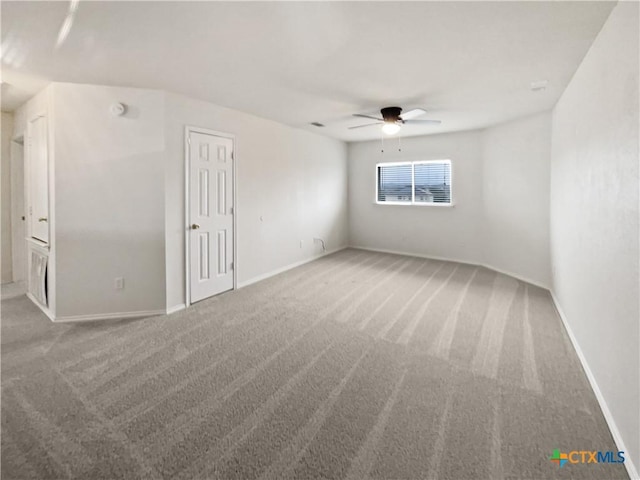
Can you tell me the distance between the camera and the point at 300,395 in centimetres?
216

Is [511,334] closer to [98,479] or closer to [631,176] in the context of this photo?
[631,176]

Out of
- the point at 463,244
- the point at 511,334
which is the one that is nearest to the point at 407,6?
the point at 511,334

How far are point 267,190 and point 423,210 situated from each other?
346 cm

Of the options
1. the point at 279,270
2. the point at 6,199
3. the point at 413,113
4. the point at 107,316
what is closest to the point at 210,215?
the point at 107,316

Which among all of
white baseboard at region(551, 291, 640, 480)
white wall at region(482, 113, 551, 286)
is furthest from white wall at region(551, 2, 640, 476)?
white wall at region(482, 113, 551, 286)

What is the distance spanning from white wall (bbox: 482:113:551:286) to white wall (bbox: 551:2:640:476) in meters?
1.46

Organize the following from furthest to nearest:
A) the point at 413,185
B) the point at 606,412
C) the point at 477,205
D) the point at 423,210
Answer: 1. the point at 413,185
2. the point at 423,210
3. the point at 477,205
4. the point at 606,412

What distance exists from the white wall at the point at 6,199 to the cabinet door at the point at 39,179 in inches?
37.7

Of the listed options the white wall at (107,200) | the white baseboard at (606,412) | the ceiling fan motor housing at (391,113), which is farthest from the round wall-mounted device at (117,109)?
the white baseboard at (606,412)

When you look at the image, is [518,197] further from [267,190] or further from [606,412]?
[267,190]

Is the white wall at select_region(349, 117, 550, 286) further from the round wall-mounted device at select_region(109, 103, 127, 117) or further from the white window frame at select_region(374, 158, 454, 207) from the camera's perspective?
the round wall-mounted device at select_region(109, 103, 127, 117)

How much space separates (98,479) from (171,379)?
0.84 metres

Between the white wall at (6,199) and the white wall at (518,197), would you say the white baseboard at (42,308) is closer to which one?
the white wall at (6,199)

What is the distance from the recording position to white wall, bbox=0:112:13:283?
439 cm
